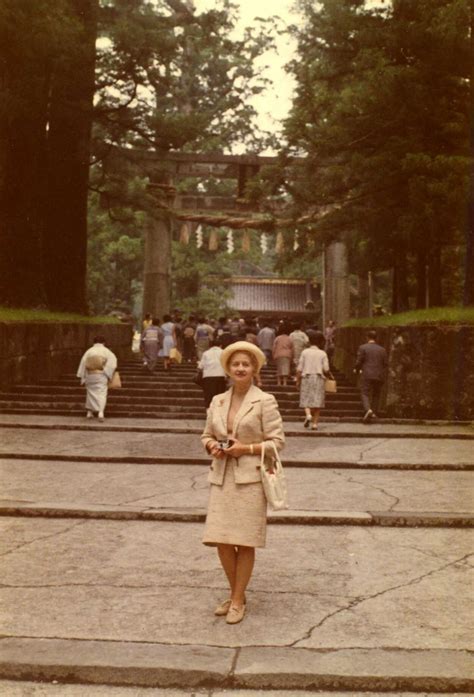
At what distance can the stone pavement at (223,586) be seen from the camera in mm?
4070

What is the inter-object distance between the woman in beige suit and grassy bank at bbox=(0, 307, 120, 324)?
11713 mm

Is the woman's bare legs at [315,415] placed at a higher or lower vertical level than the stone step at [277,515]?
higher

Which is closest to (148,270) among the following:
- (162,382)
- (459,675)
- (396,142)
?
(162,382)

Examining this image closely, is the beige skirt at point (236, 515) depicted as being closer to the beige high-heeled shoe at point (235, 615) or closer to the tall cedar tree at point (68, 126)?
the beige high-heeled shoe at point (235, 615)

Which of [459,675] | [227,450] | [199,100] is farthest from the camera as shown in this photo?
[199,100]

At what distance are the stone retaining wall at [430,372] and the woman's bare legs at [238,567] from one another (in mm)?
10691

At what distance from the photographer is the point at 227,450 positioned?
4.88 m

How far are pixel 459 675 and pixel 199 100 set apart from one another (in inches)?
1363

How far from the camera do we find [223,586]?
5473 mm

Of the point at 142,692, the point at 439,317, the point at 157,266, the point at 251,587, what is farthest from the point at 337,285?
the point at 142,692

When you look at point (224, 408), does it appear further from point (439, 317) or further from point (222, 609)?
point (439, 317)

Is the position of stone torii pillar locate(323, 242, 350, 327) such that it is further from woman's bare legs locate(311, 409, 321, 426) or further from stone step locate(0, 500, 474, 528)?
stone step locate(0, 500, 474, 528)

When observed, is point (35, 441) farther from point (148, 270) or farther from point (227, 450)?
point (148, 270)

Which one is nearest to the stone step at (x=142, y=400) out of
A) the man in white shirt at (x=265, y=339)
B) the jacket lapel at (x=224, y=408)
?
the man in white shirt at (x=265, y=339)
